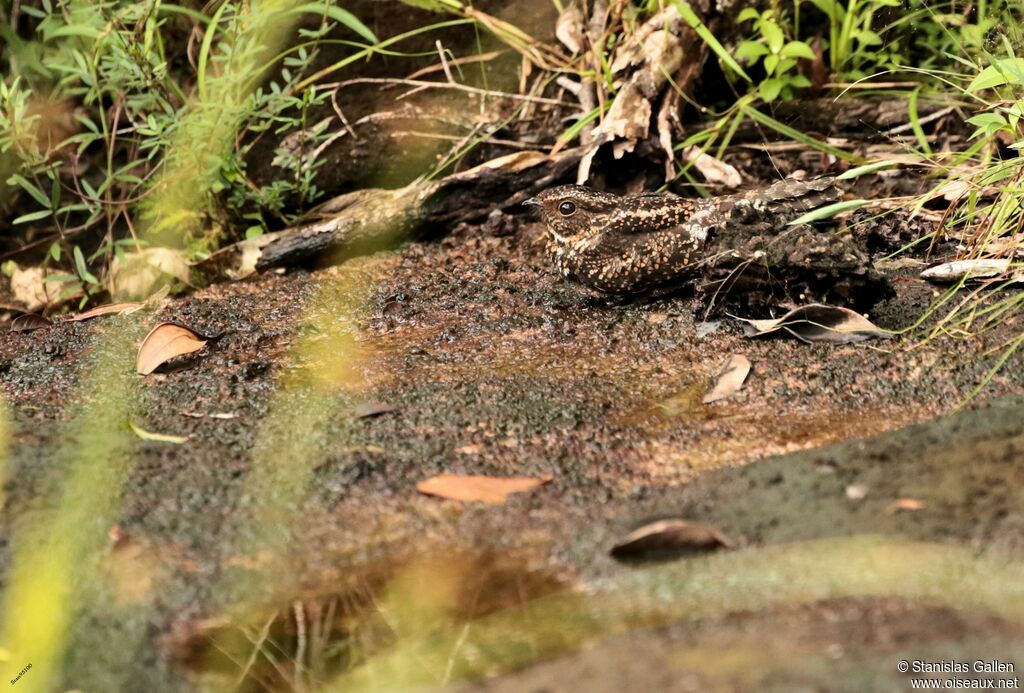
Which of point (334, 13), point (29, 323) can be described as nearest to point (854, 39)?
point (334, 13)

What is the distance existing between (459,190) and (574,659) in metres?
3.15

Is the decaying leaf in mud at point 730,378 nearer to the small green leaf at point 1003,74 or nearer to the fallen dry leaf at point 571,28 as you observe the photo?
the small green leaf at point 1003,74

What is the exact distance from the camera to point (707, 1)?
508 cm

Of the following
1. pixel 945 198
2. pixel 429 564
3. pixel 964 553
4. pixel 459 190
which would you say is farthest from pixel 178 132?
pixel 964 553

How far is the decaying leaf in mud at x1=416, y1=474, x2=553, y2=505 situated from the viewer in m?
2.70

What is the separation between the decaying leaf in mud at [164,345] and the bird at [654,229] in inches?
58.5

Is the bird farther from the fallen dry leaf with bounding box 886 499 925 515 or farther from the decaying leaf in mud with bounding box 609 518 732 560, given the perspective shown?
the decaying leaf in mud with bounding box 609 518 732 560

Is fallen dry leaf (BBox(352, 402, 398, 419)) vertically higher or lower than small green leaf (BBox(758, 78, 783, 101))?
lower

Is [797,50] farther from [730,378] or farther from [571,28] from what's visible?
[730,378]

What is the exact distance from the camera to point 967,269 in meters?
3.88

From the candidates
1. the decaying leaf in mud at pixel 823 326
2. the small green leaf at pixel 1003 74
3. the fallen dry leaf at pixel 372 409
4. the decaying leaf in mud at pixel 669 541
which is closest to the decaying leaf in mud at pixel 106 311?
the fallen dry leaf at pixel 372 409

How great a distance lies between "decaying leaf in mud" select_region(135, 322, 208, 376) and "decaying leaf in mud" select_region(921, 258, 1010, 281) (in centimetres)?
277

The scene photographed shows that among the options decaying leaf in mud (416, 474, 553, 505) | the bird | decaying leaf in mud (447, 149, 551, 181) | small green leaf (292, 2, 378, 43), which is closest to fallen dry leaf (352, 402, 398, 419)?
decaying leaf in mud (416, 474, 553, 505)

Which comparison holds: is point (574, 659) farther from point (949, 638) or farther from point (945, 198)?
point (945, 198)
